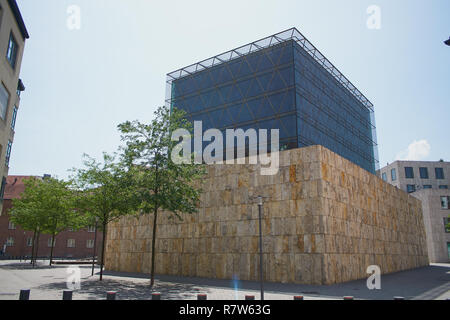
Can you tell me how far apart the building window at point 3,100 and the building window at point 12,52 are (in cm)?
189

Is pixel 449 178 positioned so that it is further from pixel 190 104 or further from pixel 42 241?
pixel 42 241

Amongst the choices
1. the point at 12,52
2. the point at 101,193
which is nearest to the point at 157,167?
the point at 101,193

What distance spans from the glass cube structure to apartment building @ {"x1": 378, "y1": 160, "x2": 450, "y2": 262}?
59.9 ft

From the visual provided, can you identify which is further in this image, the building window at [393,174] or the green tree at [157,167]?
the building window at [393,174]

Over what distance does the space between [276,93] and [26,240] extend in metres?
52.0

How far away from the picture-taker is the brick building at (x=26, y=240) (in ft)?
199

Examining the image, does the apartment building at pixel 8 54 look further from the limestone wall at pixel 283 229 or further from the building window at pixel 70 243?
the building window at pixel 70 243

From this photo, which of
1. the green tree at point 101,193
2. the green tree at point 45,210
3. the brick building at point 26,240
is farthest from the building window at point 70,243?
the green tree at point 101,193

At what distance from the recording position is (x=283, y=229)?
2178 cm

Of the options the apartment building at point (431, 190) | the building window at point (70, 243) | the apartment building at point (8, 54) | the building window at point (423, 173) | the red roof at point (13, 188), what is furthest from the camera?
the building window at point (423, 173)

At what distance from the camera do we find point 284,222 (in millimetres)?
21844

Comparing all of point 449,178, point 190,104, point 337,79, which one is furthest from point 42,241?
point 449,178
